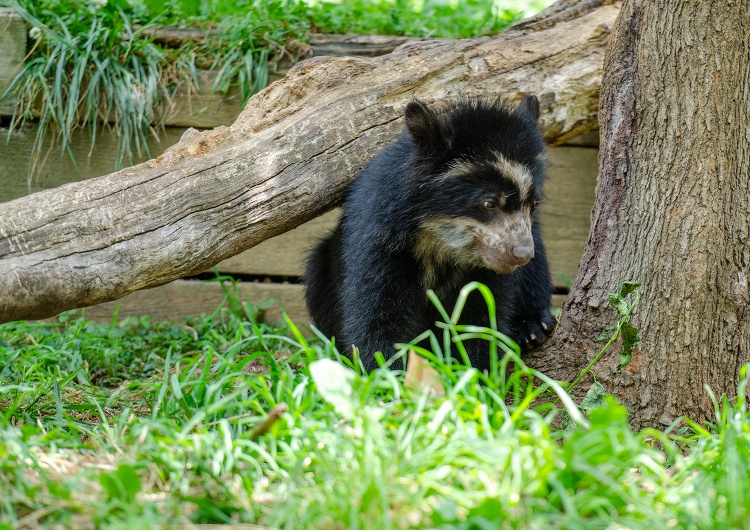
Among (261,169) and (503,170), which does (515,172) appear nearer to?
(503,170)

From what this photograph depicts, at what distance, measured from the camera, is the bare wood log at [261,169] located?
368 centimetres

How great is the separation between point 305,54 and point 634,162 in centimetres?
285

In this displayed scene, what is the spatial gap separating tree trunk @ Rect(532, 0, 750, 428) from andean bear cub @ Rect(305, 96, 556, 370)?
56 centimetres

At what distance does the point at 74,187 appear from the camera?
3883 millimetres

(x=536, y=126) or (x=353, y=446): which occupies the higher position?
(x=536, y=126)

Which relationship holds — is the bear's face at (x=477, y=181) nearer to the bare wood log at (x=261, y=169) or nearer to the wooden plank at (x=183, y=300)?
the bare wood log at (x=261, y=169)

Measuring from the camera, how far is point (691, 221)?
340 cm

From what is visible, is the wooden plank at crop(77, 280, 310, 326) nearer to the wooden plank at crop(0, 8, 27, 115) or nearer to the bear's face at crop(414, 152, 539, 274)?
the wooden plank at crop(0, 8, 27, 115)

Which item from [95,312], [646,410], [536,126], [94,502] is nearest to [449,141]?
[536,126]

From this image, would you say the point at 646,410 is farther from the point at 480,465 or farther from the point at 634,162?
the point at 480,465

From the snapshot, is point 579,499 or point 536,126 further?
point 536,126

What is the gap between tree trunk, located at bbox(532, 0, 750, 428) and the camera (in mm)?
3391

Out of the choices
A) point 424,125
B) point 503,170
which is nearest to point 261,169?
point 424,125

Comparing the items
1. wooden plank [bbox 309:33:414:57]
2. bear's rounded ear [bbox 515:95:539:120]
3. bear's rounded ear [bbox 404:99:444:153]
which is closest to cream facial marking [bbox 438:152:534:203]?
bear's rounded ear [bbox 404:99:444:153]
